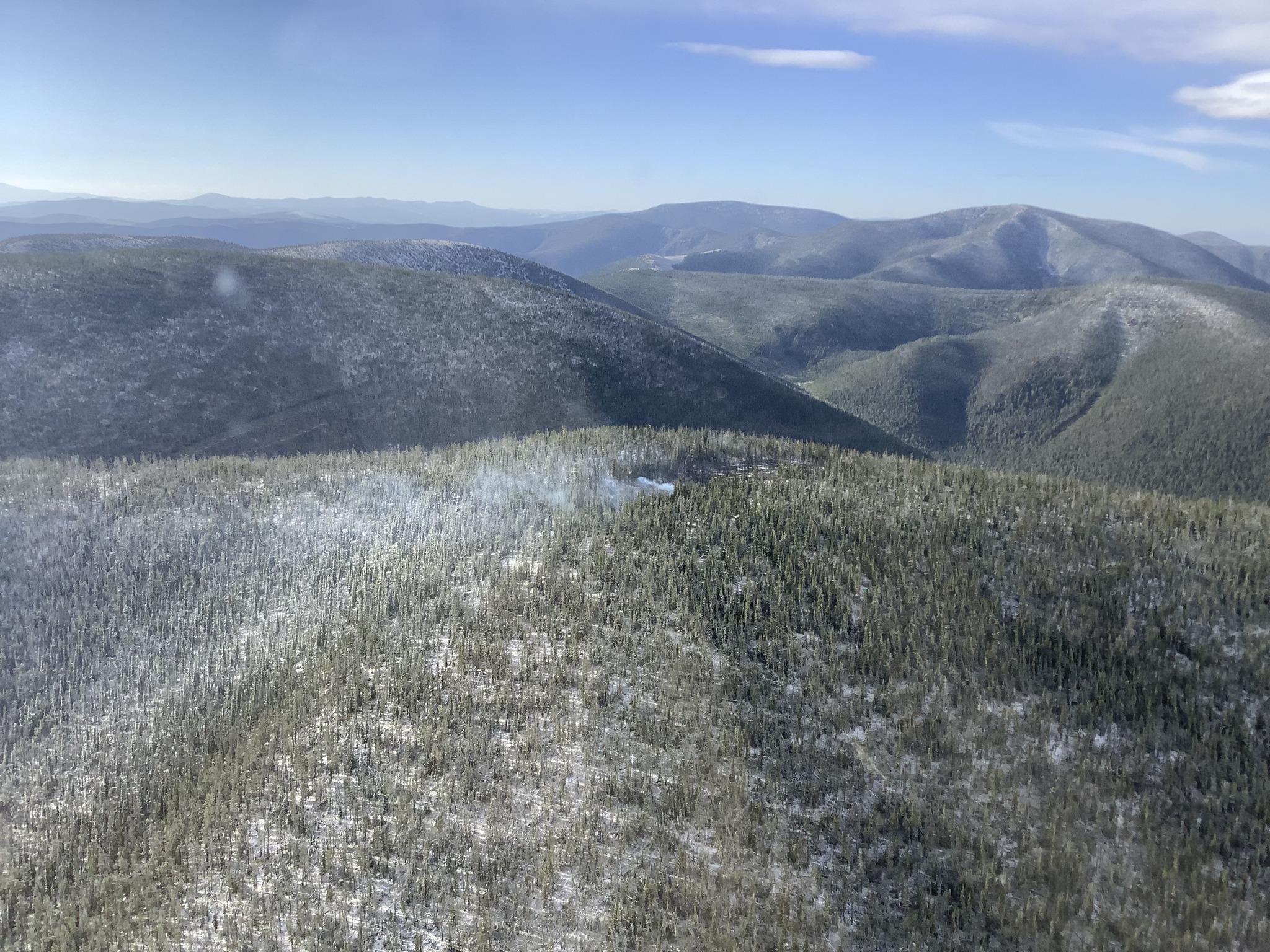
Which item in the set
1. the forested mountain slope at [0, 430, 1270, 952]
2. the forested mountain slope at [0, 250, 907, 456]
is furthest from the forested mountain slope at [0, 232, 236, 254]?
the forested mountain slope at [0, 430, 1270, 952]

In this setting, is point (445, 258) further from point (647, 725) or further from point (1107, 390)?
point (647, 725)

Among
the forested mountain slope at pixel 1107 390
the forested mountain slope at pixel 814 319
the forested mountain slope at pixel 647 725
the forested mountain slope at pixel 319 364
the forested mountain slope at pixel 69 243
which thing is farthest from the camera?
the forested mountain slope at pixel 814 319

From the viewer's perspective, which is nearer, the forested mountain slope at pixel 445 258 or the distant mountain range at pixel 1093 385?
the distant mountain range at pixel 1093 385

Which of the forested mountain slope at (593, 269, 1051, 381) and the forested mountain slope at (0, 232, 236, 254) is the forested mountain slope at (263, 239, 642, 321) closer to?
the forested mountain slope at (0, 232, 236, 254)

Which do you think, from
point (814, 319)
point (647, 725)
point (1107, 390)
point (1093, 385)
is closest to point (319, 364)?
point (647, 725)

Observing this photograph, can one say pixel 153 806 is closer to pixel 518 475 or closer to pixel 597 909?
pixel 597 909

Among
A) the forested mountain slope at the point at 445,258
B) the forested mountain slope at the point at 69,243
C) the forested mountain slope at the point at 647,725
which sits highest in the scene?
the forested mountain slope at the point at 445,258

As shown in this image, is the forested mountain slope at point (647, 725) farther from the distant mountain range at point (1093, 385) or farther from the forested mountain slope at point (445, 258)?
the forested mountain slope at point (445, 258)

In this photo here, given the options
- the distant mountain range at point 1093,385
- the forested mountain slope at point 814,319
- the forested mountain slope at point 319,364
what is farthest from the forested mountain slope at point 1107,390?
the forested mountain slope at point 319,364
